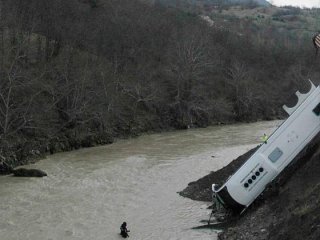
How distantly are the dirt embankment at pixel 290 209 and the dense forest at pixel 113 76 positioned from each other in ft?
27.2

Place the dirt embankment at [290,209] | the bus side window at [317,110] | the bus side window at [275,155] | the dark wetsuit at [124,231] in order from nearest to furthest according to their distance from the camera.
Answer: the dirt embankment at [290,209] → the bus side window at [275,155] → the bus side window at [317,110] → the dark wetsuit at [124,231]

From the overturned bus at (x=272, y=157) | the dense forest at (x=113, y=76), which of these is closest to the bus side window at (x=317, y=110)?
the overturned bus at (x=272, y=157)

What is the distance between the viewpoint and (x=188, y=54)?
69375 millimetres

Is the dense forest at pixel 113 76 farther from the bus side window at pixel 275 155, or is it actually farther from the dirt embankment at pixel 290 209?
the bus side window at pixel 275 155

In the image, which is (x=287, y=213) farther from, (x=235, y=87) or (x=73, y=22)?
(x=235, y=87)

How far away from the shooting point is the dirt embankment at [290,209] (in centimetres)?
1275

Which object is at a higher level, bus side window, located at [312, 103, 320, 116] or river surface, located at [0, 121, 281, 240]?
bus side window, located at [312, 103, 320, 116]

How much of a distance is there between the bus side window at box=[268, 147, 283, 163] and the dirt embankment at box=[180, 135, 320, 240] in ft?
3.25

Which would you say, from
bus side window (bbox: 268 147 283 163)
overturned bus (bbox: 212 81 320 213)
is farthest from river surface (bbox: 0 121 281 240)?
bus side window (bbox: 268 147 283 163)

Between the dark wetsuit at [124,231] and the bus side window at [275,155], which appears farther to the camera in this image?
the dark wetsuit at [124,231]

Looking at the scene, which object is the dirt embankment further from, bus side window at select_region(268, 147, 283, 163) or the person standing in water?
the person standing in water

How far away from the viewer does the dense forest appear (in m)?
41.8

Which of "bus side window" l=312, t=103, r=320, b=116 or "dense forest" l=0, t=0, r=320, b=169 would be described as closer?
"bus side window" l=312, t=103, r=320, b=116

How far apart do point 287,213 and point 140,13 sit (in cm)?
8044
